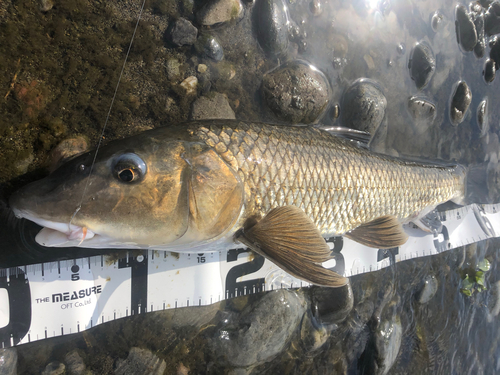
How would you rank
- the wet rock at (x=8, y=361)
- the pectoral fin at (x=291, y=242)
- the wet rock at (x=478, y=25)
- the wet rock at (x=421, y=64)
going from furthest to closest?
the wet rock at (x=478, y=25), the wet rock at (x=421, y=64), the wet rock at (x=8, y=361), the pectoral fin at (x=291, y=242)

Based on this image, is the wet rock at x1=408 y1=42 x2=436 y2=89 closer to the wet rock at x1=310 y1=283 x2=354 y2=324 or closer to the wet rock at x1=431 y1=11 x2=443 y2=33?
the wet rock at x1=431 y1=11 x2=443 y2=33

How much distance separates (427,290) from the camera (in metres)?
3.65

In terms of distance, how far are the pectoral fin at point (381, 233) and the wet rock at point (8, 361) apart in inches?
114

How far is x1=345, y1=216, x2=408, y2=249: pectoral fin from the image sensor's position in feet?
8.64

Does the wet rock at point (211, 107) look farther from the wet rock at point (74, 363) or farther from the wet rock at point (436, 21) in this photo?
the wet rock at point (436, 21)

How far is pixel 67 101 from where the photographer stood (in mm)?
2176

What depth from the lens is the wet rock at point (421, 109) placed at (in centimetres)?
340

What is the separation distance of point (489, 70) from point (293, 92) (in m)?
3.33

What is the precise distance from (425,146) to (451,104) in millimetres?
732

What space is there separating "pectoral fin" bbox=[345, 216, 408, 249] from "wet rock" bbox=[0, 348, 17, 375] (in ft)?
9.52

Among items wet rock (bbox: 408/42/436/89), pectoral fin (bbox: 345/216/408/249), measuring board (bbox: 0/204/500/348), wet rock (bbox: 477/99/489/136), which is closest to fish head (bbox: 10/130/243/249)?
measuring board (bbox: 0/204/500/348)

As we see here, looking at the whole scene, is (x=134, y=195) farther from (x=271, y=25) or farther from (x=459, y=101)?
(x=459, y=101)

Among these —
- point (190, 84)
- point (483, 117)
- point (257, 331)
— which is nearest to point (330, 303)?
point (257, 331)

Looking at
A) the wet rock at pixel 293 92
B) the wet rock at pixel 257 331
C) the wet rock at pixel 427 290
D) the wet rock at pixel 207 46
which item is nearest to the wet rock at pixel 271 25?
the wet rock at pixel 293 92
